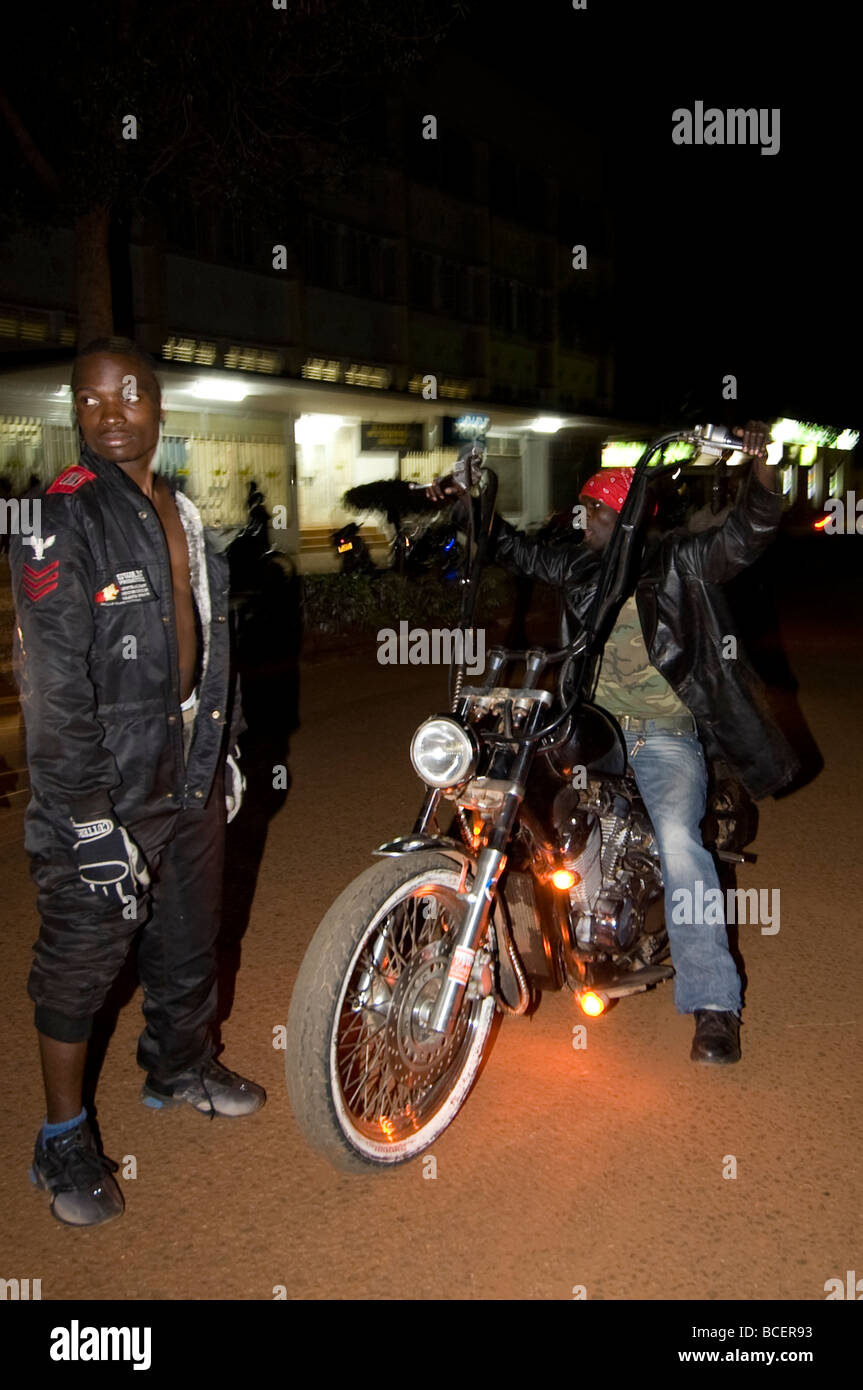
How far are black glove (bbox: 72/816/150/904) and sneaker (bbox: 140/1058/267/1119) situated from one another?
98 cm

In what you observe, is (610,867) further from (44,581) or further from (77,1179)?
(44,581)

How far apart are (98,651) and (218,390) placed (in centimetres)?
1719

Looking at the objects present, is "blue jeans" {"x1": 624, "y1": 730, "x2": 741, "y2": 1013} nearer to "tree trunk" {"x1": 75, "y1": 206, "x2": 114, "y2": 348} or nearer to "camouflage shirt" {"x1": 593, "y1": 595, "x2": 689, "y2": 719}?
"camouflage shirt" {"x1": 593, "y1": 595, "x2": 689, "y2": 719}

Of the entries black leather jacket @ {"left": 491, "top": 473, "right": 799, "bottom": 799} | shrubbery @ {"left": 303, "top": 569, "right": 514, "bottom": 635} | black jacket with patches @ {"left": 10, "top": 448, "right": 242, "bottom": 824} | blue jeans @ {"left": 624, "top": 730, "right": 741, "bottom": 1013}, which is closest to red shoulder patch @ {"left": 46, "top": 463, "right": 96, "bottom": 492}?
black jacket with patches @ {"left": 10, "top": 448, "right": 242, "bottom": 824}

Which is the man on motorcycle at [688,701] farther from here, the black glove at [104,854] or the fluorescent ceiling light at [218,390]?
the fluorescent ceiling light at [218,390]

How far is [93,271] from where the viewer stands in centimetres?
1232

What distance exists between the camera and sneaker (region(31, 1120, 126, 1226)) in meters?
3.06

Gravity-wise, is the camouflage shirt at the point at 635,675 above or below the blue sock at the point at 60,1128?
above

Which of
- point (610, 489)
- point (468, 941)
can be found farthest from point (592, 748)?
point (610, 489)

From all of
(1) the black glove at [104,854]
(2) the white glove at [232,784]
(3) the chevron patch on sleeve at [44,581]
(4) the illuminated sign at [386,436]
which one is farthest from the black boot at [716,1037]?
(4) the illuminated sign at [386,436]

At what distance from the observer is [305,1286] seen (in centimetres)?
282

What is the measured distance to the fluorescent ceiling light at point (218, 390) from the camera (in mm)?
18513

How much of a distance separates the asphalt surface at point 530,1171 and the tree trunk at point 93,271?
348 inches
